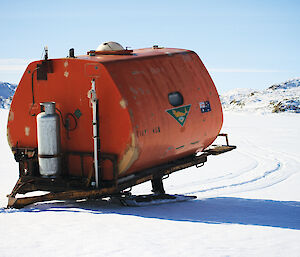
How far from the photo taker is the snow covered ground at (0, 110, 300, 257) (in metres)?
5.20

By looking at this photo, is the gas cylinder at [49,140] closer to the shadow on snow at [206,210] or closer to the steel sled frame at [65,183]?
the steel sled frame at [65,183]

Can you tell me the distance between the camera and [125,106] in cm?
679

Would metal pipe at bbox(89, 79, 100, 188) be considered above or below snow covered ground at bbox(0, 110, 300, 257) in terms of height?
above

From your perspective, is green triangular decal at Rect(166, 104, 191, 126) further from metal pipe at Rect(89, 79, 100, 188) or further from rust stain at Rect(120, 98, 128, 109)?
metal pipe at Rect(89, 79, 100, 188)

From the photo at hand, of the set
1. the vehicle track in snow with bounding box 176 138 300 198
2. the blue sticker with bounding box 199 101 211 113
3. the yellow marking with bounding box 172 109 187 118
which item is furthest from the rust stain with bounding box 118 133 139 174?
the vehicle track in snow with bounding box 176 138 300 198

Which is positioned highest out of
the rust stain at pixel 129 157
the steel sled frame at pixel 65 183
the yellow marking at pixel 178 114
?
the yellow marking at pixel 178 114

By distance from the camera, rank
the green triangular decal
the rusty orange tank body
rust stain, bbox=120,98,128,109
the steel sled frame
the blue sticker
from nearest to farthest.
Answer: rust stain, bbox=120,98,128,109, the rusty orange tank body, the steel sled frame, the green triangular decal, the blue sticker

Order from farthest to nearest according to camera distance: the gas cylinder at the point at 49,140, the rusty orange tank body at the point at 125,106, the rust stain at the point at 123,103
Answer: the gas cylinder at the point at 49,140, the rusty orange tank body at the point at 125,106, the rust stain at the point at 123,103

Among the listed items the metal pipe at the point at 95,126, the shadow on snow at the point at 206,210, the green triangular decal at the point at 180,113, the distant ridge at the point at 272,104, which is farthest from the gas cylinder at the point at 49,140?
the distant ridge at the point at 272,104

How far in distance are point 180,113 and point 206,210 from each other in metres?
1.67

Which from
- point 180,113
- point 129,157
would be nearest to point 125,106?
point 129,157

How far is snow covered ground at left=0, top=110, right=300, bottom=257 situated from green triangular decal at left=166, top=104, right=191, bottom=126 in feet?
4.77

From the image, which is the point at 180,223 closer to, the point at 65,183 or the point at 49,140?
the point at 65,183

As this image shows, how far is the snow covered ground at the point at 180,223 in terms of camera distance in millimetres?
5203
